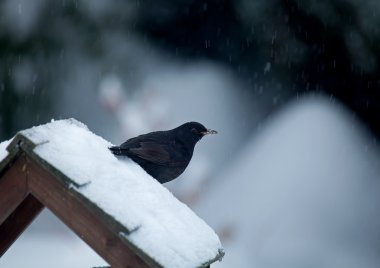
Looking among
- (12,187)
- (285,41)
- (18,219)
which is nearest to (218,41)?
(285,41)

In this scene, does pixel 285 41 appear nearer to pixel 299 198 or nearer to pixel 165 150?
pixel 299 198

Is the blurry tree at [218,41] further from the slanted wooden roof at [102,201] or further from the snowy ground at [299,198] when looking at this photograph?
the slanted wooden roof at [102,201]

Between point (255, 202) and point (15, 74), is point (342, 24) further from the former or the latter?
point (15, 74)

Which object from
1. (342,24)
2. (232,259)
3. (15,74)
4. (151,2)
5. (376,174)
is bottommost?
(232,259)

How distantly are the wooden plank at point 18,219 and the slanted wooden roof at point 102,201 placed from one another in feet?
0.82

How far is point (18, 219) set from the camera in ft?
6.85

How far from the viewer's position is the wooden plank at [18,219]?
205 centimetres

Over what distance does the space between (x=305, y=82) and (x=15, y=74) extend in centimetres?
190

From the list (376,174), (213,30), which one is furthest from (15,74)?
(376,174)

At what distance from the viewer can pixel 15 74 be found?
455cm

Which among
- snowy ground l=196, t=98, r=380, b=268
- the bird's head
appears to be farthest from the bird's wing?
snowy ground l=196, t=98, r=380, b=268

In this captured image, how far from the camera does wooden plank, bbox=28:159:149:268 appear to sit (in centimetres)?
167

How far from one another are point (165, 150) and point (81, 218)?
1380mm

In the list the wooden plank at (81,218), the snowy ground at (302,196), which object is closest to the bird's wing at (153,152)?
the wooden plank at (81,218)
